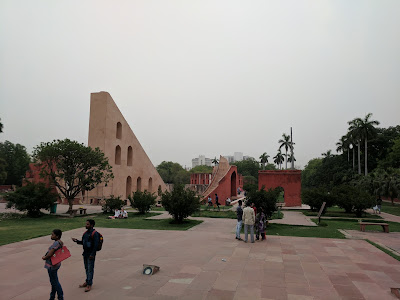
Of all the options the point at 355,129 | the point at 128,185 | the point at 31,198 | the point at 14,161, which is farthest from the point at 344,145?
the point at 14,161

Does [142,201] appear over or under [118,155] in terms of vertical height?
under

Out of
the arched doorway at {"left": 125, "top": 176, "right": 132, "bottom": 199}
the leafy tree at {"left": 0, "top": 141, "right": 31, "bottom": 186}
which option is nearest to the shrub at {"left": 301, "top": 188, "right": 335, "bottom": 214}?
the arched doorway at {"left": 125, "top": 176, "right": 132, "bottom": 199}

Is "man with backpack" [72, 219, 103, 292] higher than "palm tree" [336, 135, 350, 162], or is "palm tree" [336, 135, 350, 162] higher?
"palm tree" [336, 135, 350, 162]

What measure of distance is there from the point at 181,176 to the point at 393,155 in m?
52.0

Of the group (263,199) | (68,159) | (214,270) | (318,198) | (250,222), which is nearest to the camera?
(214,270)

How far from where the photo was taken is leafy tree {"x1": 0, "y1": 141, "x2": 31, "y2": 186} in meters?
52.0

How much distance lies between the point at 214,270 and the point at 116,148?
2381cm

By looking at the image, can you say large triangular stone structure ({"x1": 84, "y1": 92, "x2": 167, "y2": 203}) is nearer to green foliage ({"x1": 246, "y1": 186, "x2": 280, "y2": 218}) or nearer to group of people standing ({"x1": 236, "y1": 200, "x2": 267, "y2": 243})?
green foliage ({"x1": 246, "y1": 186, "x2": 280, "y2": 218})

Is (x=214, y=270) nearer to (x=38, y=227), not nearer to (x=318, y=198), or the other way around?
(x=38, y=227)

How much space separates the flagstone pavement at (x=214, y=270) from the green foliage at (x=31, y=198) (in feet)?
24.9

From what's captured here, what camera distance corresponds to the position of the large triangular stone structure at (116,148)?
25828mm

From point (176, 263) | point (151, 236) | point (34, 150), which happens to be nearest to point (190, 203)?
point (151, 236)

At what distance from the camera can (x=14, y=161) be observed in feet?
175

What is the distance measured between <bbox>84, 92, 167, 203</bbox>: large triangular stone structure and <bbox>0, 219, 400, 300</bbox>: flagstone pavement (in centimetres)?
1680
